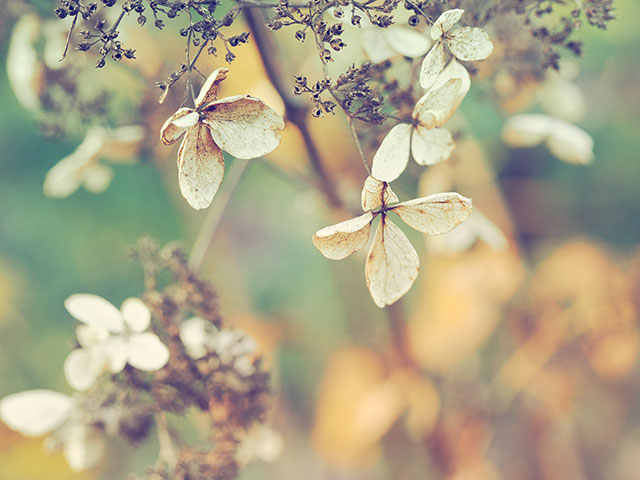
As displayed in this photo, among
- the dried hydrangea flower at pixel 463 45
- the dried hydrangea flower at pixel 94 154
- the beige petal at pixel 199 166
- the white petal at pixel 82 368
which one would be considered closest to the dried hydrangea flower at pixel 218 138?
the beige petal at pixel 199 166

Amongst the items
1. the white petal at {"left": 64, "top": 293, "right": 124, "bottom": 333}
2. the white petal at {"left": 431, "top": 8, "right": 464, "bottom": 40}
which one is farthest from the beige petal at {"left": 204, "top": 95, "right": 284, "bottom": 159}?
the white petal at {"left": 64, "top": 293, "right": 124, "bottom": 333}

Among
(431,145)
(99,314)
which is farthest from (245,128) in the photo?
(99,314)

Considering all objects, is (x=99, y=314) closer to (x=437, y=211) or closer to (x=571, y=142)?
(x=437, y=211)

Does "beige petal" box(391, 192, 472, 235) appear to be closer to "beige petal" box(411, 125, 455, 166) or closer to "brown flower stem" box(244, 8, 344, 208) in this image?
"beige petal" box(411, 125, 455, 166)

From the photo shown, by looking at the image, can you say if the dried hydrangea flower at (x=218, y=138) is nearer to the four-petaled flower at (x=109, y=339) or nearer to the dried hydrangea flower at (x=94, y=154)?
the four-petaled flower at (x=109, y=339)

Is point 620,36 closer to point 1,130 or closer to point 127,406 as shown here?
point 127,406

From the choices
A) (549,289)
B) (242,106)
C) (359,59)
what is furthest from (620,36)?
(242,106)
